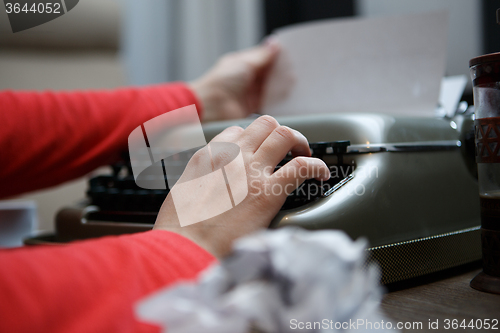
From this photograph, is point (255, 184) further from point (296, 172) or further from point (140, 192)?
point (140, 192)

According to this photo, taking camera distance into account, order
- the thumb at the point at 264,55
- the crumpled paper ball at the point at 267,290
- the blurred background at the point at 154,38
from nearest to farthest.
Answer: the crumpled paper ball at the point at 267,290
the thumb at the point at 264,55
the blurred background at the point at 154,38

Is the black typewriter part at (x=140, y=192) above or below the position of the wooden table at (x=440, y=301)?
above

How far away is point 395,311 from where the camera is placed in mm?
353

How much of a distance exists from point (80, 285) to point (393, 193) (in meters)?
0.31

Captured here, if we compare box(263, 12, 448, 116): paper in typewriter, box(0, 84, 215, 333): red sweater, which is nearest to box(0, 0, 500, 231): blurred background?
box(263, 12, 448, 116): paper in typewriter

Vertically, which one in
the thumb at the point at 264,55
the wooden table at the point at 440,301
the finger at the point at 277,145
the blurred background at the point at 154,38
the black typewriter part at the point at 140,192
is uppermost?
the blurred background at the point at 154,38

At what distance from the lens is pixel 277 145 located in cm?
38

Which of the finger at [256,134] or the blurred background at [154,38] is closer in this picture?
the finger at [256,134]

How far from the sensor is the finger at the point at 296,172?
368mm

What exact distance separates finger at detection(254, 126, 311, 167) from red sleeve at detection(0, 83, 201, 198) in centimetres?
41

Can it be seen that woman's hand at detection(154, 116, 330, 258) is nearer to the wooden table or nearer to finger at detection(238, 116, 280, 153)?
finger at detection(238, 116, 280, 153)

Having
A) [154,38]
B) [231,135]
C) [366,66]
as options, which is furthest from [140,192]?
[154,38]

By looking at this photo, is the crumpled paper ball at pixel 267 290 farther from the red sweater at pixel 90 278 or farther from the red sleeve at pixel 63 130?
the red sleeve at pixel 63 130

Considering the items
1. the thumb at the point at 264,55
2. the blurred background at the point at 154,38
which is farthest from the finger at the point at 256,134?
the blurred background at the point at 154,38
